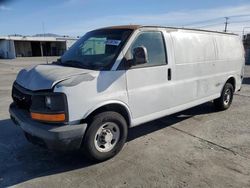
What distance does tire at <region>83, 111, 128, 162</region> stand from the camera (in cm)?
365

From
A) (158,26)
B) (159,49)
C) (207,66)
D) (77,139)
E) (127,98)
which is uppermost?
(158,26)

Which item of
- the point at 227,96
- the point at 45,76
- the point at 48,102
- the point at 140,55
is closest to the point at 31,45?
the point at 227,96

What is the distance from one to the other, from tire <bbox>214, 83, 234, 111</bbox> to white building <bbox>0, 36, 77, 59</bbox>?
41.9 m

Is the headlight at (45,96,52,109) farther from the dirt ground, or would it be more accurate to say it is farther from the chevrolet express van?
the dirt ground

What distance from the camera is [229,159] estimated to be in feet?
13.1

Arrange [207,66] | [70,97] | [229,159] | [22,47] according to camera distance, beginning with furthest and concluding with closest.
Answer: [22,47] < [207,66] < [229,159] < [70,97]

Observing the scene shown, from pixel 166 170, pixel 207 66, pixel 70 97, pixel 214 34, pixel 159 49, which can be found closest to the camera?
pixel 70 97

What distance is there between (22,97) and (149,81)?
6.85ft

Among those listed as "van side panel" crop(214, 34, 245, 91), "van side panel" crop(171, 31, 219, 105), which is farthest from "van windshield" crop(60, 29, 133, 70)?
"van side panel" crop(214, 34, 245, 91)

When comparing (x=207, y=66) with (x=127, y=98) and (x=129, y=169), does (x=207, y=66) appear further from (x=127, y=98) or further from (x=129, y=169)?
(x=129, y=169)

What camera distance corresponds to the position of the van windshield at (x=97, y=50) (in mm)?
3932

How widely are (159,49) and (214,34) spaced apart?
7.56 ft

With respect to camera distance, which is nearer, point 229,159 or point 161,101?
point 229,159

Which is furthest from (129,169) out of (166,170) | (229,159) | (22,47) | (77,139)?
(22,47)
